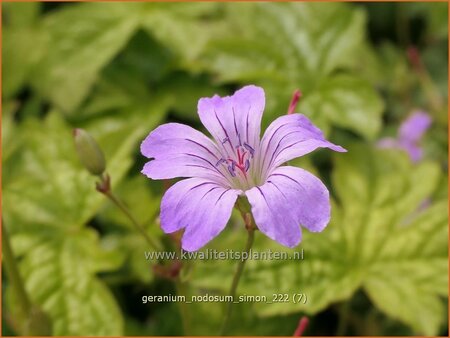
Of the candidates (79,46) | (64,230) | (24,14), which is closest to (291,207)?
(64,230)

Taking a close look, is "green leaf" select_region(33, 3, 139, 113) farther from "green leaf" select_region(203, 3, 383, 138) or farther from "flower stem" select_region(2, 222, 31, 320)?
"flower stem" select_region(2, 222, 31, 320)

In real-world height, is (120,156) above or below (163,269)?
below

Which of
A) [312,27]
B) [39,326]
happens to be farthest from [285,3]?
[39,326]

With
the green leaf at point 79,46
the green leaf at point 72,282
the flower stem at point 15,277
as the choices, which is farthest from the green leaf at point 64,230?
the green leaf at point 79,46

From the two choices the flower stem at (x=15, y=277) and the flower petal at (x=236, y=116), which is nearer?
the flower petal at (x=236, y=116)

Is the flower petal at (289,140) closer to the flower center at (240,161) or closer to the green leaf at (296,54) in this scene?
the flower center at (240,161)

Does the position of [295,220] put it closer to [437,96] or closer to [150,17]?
[150,17]
